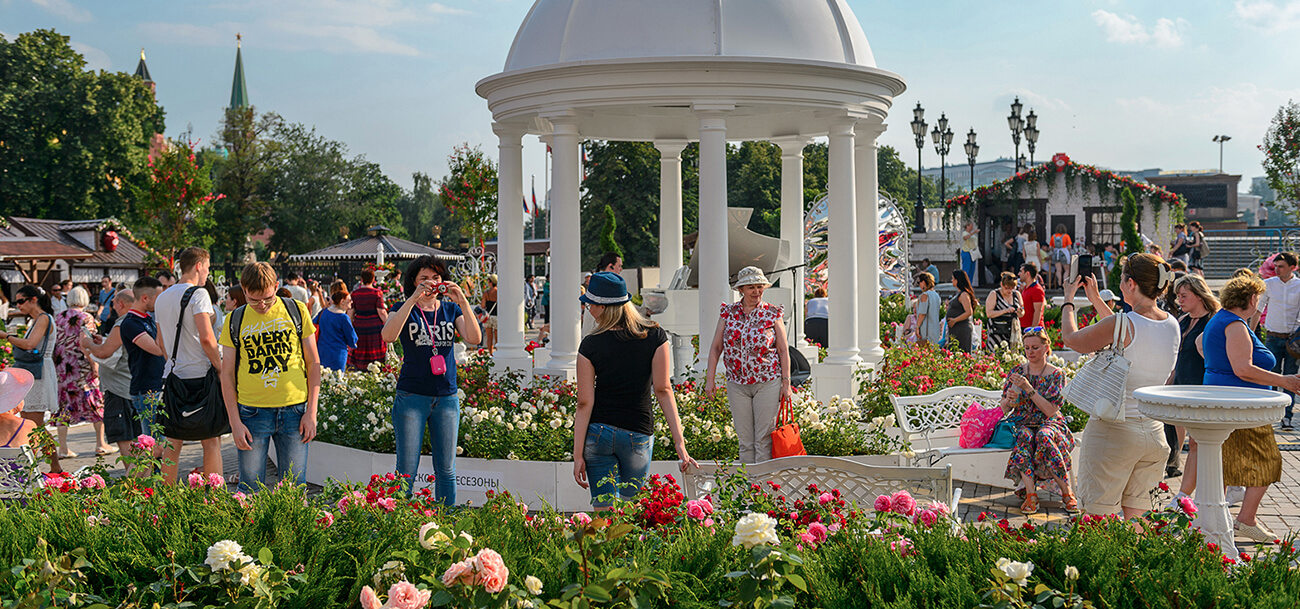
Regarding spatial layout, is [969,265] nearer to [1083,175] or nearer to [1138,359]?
[1083,175]

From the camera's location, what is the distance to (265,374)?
612 centimetres

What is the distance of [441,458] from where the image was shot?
674cm

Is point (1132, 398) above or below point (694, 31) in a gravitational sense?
below

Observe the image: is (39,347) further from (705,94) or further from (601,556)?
(601,556)

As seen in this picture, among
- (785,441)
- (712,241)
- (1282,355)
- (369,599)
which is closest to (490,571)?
(369,599)

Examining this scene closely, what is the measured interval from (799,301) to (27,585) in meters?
9.86

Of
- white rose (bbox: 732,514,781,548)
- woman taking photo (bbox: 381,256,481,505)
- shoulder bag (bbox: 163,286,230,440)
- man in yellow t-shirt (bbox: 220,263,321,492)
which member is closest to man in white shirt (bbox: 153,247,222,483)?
shoulder bag (bbox: 163,286,230,440)

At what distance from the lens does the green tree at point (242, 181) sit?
52.2 meters

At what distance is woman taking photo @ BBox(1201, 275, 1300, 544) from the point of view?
6395 mm

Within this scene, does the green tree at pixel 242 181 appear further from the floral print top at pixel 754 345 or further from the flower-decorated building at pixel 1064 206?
the floral print top at pixel 754 345

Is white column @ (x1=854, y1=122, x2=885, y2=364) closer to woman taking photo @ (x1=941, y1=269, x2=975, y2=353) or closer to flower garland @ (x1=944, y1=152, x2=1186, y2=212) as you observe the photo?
woman taking photo @ (x1=941, y1=269, x2=975, y2=353)

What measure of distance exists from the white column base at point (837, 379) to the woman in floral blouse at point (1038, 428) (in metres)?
2.59

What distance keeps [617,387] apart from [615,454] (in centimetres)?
38

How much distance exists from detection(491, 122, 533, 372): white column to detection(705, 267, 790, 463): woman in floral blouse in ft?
14.5
